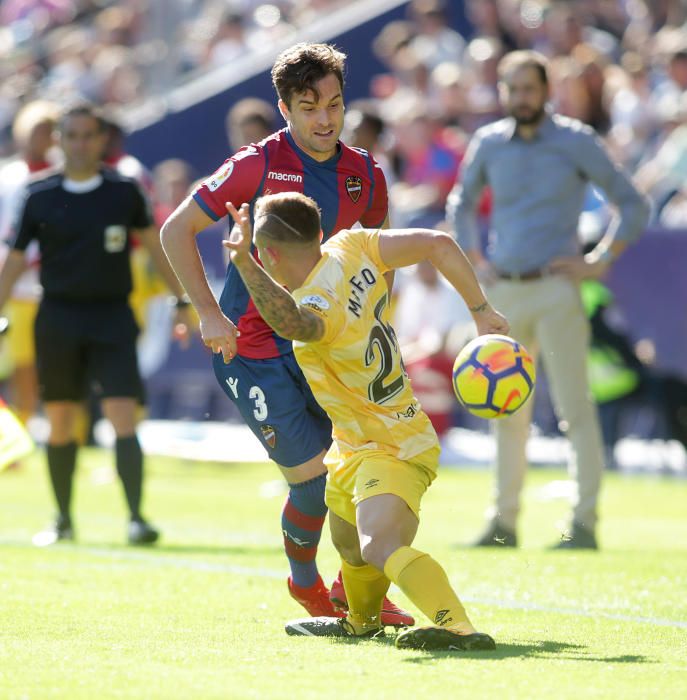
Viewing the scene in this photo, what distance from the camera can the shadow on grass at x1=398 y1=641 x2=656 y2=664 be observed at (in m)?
5.91

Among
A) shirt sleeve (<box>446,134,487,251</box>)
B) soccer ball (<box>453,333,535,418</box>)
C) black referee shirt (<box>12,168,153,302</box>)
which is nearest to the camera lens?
soccer ball (<box>453,333,535,418</box>)

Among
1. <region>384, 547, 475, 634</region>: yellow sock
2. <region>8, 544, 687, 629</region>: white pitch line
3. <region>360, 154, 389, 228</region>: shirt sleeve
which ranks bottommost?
<region>8, 544, 687, 629</region>: white pitch line

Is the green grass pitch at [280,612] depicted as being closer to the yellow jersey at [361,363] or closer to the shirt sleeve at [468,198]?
the yellow jersey at [361,363]

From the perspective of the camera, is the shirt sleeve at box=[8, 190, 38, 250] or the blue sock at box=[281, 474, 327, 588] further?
the shirt sleeve at box=[8, 190, 38, 250]

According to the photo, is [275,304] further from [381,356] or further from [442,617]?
[442,617]

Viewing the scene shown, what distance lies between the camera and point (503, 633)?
6691 millimetres

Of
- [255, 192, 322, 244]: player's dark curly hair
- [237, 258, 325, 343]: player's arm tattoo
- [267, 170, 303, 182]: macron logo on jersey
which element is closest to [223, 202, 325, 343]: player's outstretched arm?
[237, 258, 325, 343]: player's arm tattoo

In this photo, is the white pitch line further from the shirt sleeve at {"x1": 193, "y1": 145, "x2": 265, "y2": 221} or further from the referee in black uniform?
the shirt sleeve at {"x1": 193, "y1": 145, "x2": 265, "y2": 221}

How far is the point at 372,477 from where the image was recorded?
6152 mm

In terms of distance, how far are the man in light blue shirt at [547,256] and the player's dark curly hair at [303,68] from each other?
3.59 meters

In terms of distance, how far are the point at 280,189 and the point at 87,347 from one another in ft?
12.6

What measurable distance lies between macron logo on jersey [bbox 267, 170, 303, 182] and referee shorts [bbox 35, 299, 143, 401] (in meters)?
3.67

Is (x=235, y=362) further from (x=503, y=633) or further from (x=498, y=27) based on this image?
(x=498, y=27)

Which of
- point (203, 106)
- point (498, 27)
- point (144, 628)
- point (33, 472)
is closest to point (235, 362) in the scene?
point (144, 628)
